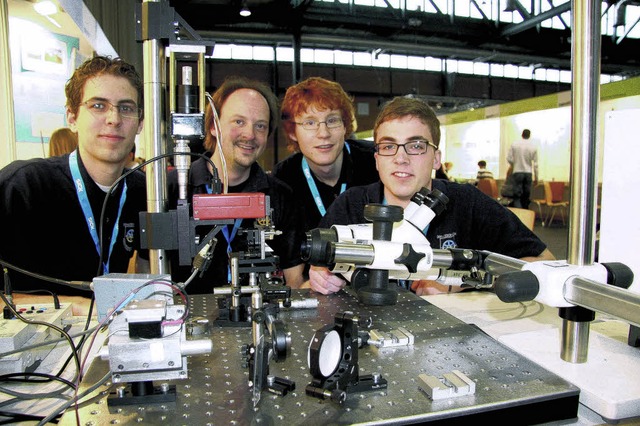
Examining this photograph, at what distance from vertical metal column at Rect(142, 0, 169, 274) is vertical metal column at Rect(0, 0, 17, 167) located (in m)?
1.81

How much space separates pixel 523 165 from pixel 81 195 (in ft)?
23.9

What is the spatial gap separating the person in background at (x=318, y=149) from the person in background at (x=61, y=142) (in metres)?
1.10

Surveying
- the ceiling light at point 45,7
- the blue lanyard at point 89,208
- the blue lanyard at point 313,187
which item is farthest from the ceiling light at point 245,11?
the blue lanyard at point 89,208

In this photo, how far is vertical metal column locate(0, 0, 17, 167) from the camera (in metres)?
2.26

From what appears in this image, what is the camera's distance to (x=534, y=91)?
13.8 metres

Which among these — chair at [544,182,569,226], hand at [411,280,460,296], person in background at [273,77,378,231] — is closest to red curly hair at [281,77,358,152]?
person in background at [273,77,378,231]

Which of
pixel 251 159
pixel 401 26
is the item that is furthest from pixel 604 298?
pixel 401 26

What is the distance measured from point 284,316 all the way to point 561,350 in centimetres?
53

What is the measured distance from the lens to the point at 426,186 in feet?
5.53

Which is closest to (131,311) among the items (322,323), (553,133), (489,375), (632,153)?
(322,323)

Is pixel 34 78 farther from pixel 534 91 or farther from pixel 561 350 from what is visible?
pixel 534 91

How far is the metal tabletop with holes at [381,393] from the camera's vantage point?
61 cm

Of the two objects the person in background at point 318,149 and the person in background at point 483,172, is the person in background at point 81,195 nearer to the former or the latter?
the person in background at point 318,149

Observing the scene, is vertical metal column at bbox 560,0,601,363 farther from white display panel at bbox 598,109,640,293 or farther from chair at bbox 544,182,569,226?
chair at bbox 544,182,569,226
